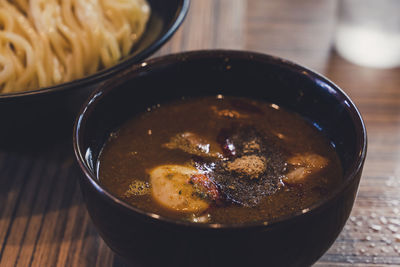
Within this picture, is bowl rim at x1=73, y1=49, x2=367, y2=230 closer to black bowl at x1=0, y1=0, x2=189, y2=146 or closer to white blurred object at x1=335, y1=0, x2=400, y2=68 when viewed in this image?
black bowl at x1=0, y1=0, x2=189, y2=146

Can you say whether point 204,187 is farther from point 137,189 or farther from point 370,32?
point 370,32

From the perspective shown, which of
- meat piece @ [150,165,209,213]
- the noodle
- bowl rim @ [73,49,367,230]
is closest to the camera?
bowl rim @ [73,49,367,230]

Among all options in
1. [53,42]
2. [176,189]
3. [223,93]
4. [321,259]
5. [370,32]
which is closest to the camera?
[176,189]

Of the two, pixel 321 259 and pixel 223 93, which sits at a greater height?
pixel 223 93

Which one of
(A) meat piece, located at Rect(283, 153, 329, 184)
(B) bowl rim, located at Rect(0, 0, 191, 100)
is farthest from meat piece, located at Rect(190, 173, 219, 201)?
(B) bowl rim, located at Rect(0, 0, 191, 100)

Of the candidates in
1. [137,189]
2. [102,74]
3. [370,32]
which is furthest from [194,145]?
[370,32]

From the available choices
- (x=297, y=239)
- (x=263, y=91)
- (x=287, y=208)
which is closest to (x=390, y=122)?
(x=263, y=91)

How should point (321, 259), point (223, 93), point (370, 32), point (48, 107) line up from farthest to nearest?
point (370, 32), point (223, 93), point (48, 107), point (321, 259)
